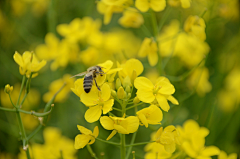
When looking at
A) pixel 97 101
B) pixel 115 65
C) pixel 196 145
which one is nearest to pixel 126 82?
pixel 97 101

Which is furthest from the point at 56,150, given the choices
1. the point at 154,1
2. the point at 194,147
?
the point at 154,1

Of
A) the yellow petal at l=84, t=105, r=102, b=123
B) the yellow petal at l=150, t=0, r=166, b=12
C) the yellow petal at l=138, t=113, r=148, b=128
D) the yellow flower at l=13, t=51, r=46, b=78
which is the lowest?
the yellow petal at l=138, t=113, r=148, b=128

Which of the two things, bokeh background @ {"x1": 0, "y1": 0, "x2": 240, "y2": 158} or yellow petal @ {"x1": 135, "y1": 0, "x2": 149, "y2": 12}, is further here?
bokeh background @ {"x1": 0, "y1": 0, "x2": 240, "y2": 158}

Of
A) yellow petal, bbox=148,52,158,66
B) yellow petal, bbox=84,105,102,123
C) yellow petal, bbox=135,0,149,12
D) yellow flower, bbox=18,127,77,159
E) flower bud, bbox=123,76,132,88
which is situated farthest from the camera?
yellow flower, bbox=18,127,77,159

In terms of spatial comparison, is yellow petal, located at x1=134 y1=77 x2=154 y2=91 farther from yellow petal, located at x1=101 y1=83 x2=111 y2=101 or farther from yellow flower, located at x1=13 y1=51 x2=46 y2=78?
yellow flower, located at x1=13 y1=51 x2=46 y2=78

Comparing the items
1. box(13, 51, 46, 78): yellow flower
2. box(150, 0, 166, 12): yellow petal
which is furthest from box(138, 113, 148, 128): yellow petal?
box(150, 0, 166, 12): yellow petal

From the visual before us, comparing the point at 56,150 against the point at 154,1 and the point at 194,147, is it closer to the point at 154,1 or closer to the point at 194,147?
the point at 194,147

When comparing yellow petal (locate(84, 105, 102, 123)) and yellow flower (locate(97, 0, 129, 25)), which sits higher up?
yellow flower (locate(97, 0, 129, 25))
